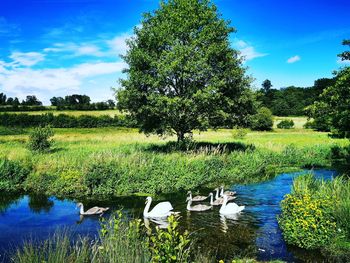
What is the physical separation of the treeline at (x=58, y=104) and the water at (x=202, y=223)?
80586mm

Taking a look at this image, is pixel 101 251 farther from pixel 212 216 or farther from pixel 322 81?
pixel 322 81

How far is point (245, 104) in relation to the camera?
33312 mm

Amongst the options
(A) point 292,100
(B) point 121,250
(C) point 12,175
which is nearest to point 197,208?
(B) point 121,250

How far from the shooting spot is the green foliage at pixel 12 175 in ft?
75.6

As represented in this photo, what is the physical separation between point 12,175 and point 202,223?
1397 centimetres

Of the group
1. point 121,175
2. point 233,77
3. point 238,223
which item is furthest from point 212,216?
point 233,77

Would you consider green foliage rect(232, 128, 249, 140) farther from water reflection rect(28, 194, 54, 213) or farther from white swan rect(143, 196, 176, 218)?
white swan rect(143, 196, 176, 218)

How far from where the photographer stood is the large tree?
28.8 meters

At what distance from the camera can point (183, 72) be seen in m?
29.4

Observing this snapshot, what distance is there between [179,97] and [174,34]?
16.9ft

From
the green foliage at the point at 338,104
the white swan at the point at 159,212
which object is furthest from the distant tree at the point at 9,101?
the white swan at the point at 159,212

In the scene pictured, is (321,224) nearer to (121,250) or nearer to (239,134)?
(121,250)

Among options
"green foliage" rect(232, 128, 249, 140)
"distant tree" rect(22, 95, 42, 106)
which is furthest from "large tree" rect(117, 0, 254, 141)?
"distant tree" rect(22, 95, 42, 106)

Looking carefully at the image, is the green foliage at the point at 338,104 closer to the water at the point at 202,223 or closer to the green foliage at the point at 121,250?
the water at the point at 202,223
